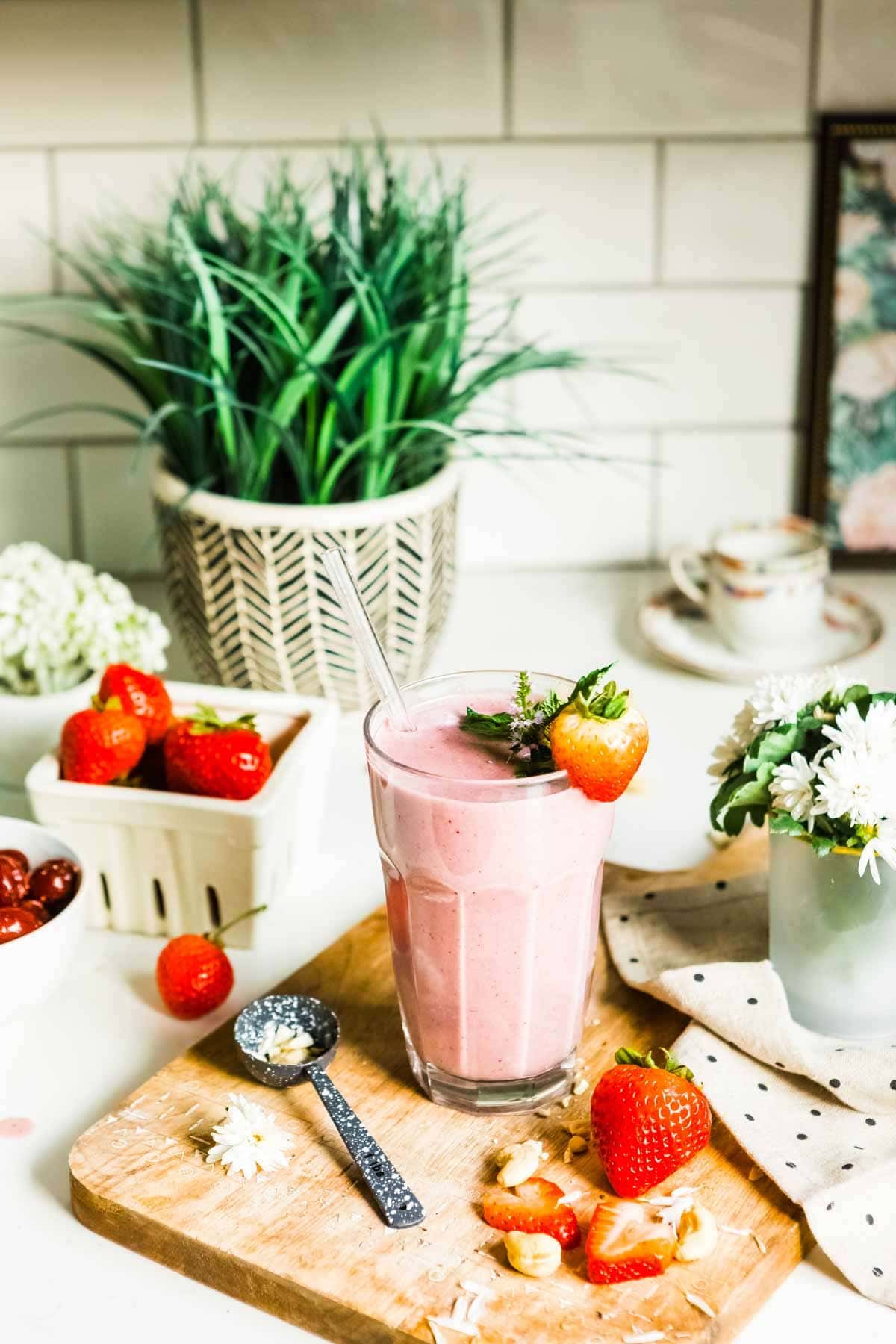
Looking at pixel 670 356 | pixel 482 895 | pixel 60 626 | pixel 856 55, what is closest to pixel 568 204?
pixel 670 356

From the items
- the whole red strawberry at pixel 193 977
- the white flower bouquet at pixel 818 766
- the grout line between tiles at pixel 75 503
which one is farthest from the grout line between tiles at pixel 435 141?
the whole red strawberry at pixel 193 977

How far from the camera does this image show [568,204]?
1496 mm

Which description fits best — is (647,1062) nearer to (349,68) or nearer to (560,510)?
(560,510)

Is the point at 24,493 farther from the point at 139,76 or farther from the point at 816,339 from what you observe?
the point at 816,339

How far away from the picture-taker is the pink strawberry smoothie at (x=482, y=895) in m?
0.78

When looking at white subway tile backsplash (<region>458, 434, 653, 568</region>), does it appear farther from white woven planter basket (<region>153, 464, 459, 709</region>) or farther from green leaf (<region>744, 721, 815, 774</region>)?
green leaf (<region>744, 721, 815, 774</region>)

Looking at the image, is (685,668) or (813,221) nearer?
(685,668)

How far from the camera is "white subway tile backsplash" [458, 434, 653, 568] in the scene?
63.1 inches

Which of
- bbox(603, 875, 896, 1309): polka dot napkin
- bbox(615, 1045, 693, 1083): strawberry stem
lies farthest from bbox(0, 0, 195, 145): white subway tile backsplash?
bbox(615, 1045, 693, 1083): strawberry stem

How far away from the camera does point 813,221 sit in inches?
59.9

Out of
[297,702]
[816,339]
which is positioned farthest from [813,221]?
[297,702]

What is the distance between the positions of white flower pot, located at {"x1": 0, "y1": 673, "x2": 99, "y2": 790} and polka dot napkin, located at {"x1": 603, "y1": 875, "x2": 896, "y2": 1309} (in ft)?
1.46

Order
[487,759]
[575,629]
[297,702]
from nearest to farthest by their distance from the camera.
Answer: [487,759]
[297,702]
[575,629]

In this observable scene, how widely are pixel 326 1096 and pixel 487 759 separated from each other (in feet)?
0.69
